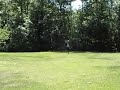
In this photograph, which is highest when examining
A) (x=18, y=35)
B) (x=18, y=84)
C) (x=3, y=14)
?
(x=3, y=14)

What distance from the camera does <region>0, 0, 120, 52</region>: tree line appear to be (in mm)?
64062

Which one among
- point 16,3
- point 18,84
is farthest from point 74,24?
point 18,84

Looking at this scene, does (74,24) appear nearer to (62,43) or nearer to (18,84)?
(62,43)

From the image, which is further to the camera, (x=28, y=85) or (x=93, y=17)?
(x=93, y=17)

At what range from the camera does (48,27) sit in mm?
67188

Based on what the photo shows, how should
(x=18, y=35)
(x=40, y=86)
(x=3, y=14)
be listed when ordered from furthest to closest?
(x=3, y=14) → (x=18, y=35) → (x=40, y=86)

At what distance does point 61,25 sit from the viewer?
68688mm

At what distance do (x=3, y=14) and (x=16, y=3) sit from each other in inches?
214

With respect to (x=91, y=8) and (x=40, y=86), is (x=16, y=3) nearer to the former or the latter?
(x=91, y=8)

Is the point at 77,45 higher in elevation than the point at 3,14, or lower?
lower

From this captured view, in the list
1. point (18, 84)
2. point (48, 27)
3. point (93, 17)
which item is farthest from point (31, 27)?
point (18, 84)

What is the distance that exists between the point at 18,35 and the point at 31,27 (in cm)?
418

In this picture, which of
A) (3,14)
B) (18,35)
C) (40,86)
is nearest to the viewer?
(40,86)

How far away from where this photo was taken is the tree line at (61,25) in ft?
210
